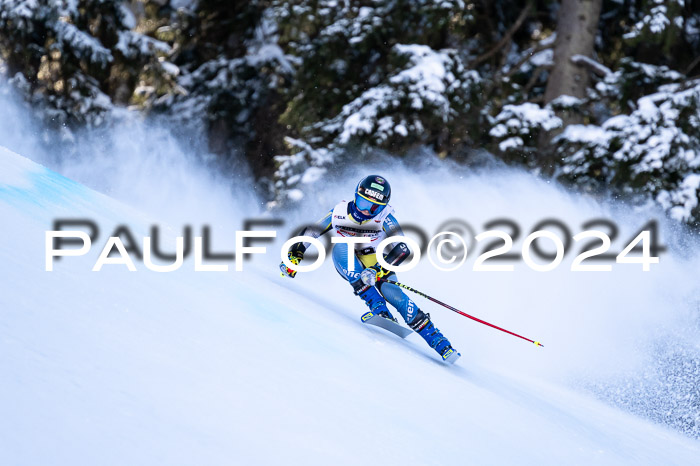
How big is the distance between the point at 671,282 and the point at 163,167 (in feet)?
33.7

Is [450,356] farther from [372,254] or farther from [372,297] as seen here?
[372,254]

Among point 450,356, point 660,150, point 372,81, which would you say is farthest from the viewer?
point 372,81

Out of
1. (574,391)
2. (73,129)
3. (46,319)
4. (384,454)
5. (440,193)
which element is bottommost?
(574,391)

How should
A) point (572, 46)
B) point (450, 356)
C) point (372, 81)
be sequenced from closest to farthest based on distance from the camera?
1. point (450, 356)
2. point (572, 46)
3. point (372, 81)

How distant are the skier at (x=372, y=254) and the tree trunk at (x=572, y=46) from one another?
8.37 m

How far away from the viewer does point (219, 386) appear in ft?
9.35

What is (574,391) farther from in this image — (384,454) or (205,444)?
(205,444)

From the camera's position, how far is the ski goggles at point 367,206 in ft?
20.0

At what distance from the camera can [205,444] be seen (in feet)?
7.68

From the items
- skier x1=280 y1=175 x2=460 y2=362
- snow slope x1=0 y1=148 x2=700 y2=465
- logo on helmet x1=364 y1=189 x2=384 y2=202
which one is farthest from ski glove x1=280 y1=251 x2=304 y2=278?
logo on helmet x1=364 y1=189 x2=384 y2=202

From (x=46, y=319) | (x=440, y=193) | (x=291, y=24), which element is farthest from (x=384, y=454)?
(x=291, y=24)

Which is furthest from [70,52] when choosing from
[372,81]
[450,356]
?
[450,356]

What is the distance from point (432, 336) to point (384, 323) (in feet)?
Result: 1.41

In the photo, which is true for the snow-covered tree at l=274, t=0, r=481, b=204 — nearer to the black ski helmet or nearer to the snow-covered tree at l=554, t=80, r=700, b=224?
the snow-covered tree at l=554, t=80, r=700, b=224
